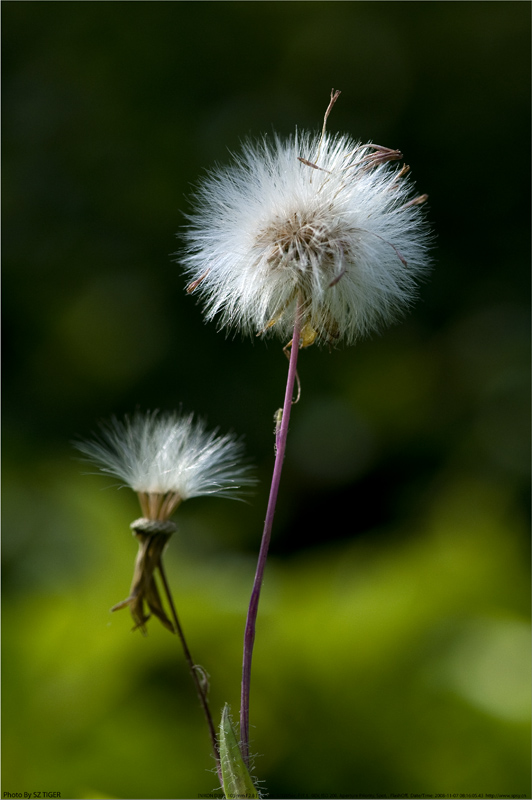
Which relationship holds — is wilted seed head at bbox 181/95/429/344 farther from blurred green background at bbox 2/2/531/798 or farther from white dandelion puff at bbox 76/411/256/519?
blurred green background at bbox 2/2/531/798

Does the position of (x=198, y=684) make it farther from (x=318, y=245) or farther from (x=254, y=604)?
(x=318, y=245)

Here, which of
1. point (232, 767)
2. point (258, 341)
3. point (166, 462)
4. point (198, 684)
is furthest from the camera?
point (258, 341)

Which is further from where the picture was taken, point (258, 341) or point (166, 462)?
point (258, 341)

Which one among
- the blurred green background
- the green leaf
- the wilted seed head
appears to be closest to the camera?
the green leaf

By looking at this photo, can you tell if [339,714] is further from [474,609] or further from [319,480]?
[319,480]

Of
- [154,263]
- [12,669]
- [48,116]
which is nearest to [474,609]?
[12,669]

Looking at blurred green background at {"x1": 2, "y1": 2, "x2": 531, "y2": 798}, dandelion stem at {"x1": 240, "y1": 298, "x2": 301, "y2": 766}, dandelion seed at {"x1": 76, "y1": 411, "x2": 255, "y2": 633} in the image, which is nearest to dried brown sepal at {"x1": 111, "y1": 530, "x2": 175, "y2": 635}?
dandelion seed at {"x1": 76, "y1": 411, "x2": 255, "y2": 633}

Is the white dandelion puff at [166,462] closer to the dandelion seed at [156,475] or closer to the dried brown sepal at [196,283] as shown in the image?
the dandelion seed at [156,475]

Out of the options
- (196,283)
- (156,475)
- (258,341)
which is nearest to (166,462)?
(156,475)
